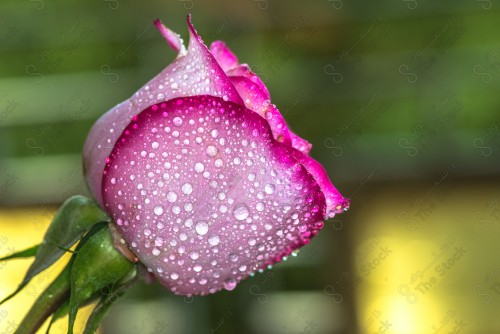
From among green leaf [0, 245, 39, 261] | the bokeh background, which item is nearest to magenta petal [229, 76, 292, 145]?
green leaf [0, 245, 39, 261]

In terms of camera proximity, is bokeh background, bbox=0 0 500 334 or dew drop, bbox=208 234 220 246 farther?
bokeh background, bbox=0 0 500 334

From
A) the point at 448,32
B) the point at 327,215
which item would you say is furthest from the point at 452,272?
the point at 327,215

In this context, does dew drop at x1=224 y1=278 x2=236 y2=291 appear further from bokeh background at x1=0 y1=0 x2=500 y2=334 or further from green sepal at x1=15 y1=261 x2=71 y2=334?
bokeh background at x1=0 y1=0 x2=500 y2=334

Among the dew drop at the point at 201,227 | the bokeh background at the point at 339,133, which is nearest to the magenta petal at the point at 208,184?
the dew drop at the point at 201,227

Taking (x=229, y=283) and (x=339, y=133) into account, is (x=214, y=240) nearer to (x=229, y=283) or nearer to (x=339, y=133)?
(x=229, y=283)

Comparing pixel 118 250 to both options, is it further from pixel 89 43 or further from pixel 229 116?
pixel 89 43

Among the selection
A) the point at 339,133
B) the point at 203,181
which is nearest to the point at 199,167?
the point at 203,181

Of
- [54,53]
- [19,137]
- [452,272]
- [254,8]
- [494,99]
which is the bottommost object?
[452,272]
